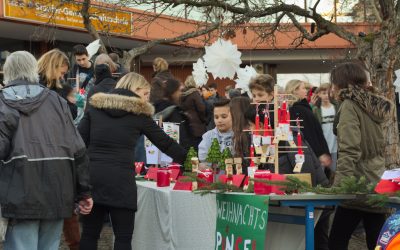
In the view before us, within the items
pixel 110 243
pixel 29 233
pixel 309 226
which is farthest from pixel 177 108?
pixel 29 233

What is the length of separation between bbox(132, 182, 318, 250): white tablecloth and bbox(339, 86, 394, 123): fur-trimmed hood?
35.5 inches

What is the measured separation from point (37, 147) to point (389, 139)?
19.6 ft

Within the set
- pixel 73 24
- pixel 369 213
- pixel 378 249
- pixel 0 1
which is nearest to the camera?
pixel 378 249

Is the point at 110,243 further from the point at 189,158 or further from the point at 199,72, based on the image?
the point at 189,158

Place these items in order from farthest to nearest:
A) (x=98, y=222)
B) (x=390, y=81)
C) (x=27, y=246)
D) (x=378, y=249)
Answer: (x=390, y=81)
(x=98, y=222)
(x=27, y=246)
(x=378, y=249)

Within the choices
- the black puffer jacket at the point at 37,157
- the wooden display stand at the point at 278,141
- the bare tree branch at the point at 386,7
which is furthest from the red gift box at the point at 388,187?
the bare tree branch at the point at 386,7

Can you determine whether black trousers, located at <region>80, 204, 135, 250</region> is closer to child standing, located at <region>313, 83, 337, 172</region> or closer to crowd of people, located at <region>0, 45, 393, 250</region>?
crowd of people, located at <region>0, 45, 393, 250</region>

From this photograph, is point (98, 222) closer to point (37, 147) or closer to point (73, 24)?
point (37, 147)

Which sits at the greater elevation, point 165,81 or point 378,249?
point 165,81

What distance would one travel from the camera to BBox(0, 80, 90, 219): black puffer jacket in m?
4.78

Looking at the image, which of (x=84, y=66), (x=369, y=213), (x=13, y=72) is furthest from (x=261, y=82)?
(x=84, y=66)

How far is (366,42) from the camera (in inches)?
393

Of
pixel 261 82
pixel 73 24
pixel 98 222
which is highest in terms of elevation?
pixel 73 24

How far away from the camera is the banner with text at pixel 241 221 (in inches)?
204
